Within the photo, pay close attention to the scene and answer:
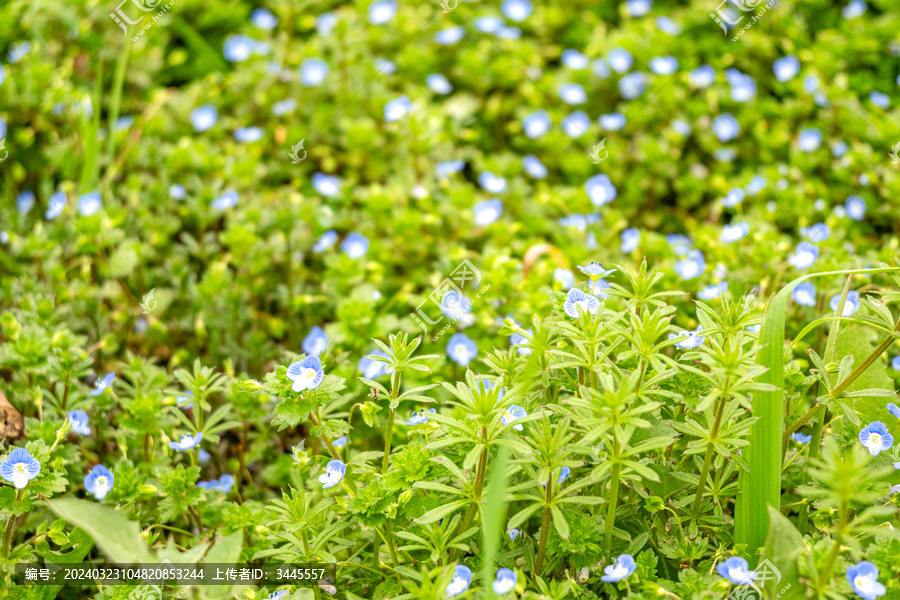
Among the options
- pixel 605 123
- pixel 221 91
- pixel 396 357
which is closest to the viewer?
pixel 396 357

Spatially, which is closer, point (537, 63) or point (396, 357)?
point (396, 357)

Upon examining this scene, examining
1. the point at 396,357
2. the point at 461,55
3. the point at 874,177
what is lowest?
the point at 874,177

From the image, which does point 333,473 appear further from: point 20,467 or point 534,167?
point 534,167

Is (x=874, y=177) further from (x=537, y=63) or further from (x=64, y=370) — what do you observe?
(x=64, y=370)

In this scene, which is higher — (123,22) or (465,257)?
(123,22)

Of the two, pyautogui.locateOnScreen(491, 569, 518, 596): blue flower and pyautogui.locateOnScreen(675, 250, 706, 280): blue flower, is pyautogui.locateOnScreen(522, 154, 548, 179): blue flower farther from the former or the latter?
pyautogui.locateOnScreen(491, 569, 518, 596): blue flower

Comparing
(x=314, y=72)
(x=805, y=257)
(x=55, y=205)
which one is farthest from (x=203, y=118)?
(x=805, y=257)

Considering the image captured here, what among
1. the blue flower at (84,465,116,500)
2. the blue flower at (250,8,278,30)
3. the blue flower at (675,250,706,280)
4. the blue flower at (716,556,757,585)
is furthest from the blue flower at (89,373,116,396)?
the blue flower at (250,8,278,30)

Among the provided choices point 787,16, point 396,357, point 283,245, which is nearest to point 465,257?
point 283,245
